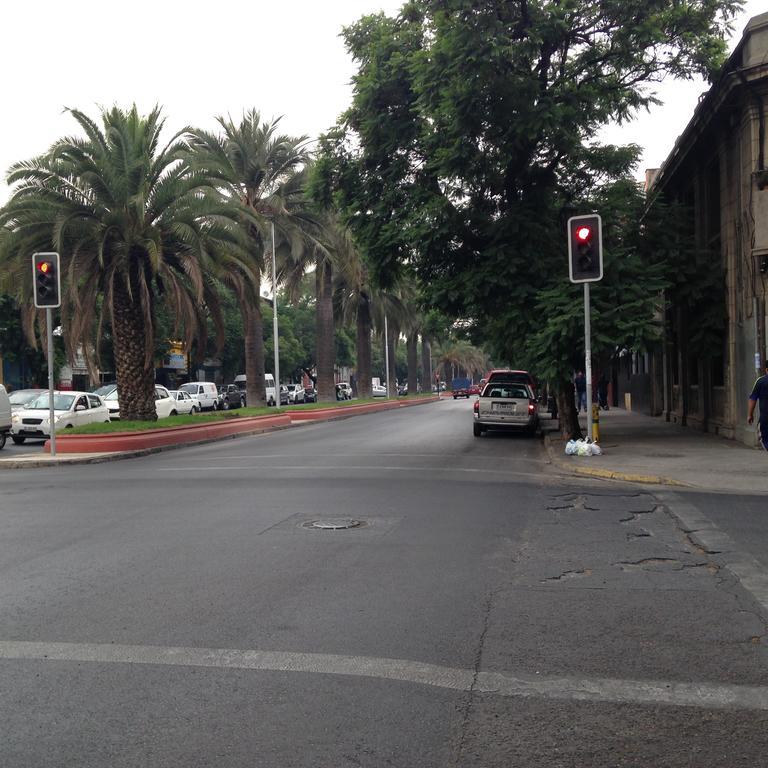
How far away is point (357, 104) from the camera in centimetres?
2091

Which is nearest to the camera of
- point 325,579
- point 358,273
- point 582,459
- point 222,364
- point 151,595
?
point 151,595

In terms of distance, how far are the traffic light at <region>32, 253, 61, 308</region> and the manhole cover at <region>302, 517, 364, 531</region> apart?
39.1ft

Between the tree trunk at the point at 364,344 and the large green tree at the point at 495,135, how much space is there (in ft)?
82.4

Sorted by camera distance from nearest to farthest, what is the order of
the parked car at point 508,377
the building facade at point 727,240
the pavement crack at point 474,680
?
the pavement crack at point 474,680 → the building facade at point 727,240 → the parked car at point 508,377

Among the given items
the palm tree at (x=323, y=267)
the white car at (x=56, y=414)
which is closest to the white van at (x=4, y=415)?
the white car at (x=56, y=414)

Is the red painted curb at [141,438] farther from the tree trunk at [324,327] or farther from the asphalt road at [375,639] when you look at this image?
the tree trunk at [324,327]

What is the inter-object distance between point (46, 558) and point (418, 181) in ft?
50.2

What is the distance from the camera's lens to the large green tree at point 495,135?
18016mm

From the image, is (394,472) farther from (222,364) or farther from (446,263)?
(222,364)

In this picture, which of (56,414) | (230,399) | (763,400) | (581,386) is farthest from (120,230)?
(230,399)

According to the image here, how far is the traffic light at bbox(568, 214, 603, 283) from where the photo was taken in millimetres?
16328

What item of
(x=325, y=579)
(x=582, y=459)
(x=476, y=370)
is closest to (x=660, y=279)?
(x=582, y=459)

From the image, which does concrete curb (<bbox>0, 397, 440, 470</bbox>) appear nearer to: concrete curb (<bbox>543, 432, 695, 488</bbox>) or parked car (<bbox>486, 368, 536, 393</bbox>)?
parked car (<bbox>486, 368, 536, 393</bbox>)

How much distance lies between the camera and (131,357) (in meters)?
23.2
